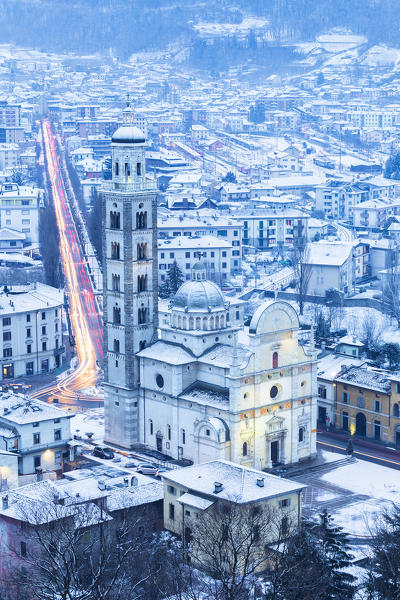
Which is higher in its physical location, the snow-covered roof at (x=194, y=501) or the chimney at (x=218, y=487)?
the chimney at (x=218, y=487)

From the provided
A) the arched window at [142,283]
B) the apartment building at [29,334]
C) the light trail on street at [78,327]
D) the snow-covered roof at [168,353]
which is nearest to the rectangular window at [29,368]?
the apartment building at [29,334]

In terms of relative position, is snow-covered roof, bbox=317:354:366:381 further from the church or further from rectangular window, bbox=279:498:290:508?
rectangular window, bbox=279:498:290:508

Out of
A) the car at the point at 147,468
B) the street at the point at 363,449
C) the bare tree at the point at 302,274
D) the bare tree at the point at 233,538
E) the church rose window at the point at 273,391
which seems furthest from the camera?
the bare tree at the point at 302,274

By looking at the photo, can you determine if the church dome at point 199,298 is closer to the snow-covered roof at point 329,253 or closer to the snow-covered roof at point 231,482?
the snow-covered roof at point 231,482

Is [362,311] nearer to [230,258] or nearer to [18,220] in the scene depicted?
Result: [230,258]

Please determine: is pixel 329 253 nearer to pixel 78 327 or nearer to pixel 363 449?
pixel 78 327

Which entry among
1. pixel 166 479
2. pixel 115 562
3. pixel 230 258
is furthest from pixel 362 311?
pixel 115 562

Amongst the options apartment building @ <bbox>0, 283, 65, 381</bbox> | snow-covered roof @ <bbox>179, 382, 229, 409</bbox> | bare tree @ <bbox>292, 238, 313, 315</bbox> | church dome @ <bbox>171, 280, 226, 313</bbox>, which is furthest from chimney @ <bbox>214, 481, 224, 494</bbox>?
bare tree @ <bbox>292, 238, 313, 315</bbox>
